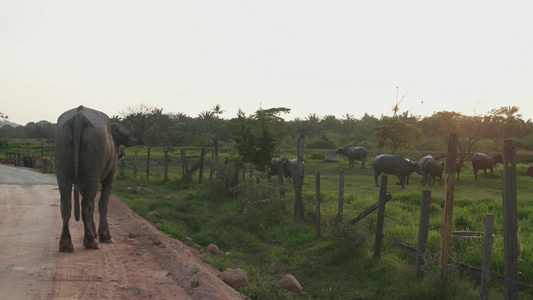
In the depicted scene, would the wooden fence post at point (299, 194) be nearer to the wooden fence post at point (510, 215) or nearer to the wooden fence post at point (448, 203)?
the wooden fence post at point (448, 203)

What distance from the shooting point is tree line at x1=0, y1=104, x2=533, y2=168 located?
17766 millimetres

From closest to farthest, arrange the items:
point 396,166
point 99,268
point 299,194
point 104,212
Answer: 1. point 99,268
2. point 104,212
3. point 299,194
4. point 396,166

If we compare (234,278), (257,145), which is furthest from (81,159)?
(257,145)

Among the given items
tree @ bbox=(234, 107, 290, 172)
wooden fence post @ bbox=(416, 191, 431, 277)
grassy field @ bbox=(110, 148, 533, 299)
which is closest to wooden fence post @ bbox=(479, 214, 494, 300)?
grassy field @ bbox=(110, 148, 533, 299)

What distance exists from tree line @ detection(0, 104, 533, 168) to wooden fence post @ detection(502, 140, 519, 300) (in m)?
6.39

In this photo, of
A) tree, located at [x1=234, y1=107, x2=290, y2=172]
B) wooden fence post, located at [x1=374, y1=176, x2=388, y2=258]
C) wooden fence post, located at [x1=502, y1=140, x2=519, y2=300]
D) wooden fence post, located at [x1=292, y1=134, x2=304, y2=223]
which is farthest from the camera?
tree, located at [x1=234, y1=107, x2=290, y2=172]

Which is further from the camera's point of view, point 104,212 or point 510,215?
point 104,212

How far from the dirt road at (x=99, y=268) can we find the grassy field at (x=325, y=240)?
116cm

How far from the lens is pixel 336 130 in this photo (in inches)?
2768

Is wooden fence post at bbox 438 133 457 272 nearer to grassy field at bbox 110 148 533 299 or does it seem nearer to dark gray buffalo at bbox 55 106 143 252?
grassy field at bbox 110 148 533 299

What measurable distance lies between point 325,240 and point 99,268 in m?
5.45

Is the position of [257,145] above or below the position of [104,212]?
above

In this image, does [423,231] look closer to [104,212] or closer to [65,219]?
[104,212]

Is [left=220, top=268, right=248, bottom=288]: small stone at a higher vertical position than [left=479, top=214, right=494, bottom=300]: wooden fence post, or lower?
lower
